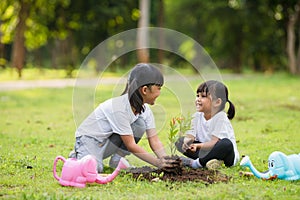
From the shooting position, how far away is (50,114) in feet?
33.6

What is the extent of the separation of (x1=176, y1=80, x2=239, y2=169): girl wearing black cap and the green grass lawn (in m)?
0.19

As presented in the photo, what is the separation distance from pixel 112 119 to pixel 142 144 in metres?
1.30

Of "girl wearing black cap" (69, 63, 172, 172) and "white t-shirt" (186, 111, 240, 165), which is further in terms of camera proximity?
"white t-shirt" (186, 111, 240, 165)

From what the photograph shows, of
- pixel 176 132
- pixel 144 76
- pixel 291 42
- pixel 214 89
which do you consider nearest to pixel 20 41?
pixel 291 42

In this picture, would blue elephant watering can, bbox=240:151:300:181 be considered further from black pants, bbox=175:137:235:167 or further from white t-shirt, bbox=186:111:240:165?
white t-shirt, bbox=186:111:240:165

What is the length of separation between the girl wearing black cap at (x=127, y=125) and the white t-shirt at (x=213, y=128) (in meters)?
0.51

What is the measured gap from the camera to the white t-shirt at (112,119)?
15.8ft

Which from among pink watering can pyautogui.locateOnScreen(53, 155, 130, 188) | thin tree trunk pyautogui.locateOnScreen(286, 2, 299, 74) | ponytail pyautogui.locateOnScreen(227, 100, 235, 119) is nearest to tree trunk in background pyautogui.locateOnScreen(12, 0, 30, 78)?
thin tree trunk pyautogui.locateOnScreen(286, 2, 299, 74)

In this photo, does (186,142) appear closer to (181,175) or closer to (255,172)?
(181,175)

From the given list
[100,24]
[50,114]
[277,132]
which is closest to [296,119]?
[277,132]

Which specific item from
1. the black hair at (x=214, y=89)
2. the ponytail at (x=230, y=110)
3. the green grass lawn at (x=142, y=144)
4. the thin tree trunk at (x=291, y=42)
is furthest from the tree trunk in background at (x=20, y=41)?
the black hair at (x=214, y=89)

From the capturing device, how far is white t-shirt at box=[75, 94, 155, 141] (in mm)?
4828

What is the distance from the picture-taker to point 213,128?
536 centimetres

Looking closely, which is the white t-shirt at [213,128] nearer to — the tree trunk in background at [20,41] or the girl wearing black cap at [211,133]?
the girl wearing black cap at [211,133]
